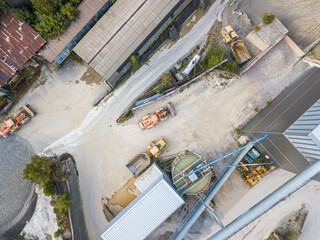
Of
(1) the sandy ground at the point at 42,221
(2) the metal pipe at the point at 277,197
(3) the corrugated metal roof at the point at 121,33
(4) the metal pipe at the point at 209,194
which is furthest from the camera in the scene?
(1) the sandy ground at the point at 42,221

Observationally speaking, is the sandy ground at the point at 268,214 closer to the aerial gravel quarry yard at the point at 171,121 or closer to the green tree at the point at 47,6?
the aerial gravel quarry yard at the point at 171,121

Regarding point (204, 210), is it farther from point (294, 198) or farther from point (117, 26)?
point (117, 26)

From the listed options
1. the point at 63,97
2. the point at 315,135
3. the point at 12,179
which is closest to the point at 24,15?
the point at 63,97

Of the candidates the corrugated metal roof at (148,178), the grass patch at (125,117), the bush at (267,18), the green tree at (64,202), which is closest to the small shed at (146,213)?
the corrugated metal roof at (148,178)

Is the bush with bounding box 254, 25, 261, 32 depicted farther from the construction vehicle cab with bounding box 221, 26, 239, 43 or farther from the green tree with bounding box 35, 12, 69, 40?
the green tree with bounding box 35, 12, 69, 40

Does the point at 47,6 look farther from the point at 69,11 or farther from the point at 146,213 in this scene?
the point at 146,213

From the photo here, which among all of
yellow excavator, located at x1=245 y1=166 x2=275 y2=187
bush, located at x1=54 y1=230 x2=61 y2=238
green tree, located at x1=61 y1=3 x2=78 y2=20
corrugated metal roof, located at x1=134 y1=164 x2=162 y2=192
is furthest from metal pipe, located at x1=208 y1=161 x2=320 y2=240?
green tree, located at x1=61 y1=3 x2=78 y2=20

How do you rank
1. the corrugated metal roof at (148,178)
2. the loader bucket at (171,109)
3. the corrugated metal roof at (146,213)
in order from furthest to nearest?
the loader bucket at (171,109) < the corrugated metal roof at (148,178) < the corrugated metal roof at (146,213)
